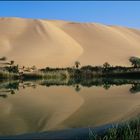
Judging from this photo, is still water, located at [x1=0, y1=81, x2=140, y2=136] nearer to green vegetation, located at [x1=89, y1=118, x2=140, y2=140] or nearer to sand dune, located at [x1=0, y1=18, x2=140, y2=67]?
green vegetation, located at [x1=89, y1=118, x2=140, y2=140]

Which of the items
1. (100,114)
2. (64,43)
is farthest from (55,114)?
(64,43)

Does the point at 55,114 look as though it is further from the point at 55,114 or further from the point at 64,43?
the point at 64,43

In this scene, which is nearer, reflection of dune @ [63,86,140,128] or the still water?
the still water

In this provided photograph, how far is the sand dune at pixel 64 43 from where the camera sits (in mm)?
61906

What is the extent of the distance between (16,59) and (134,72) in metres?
20.4

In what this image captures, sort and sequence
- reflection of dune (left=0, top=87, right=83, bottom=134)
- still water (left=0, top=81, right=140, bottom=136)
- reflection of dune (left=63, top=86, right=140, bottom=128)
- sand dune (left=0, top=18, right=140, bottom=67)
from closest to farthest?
reflection of dune (left=0, top=87, right=83, bottom=134), still water (left=0, top=81, right=140, bottom=136), reflection of dune (left=63, top=86, right=140, bottom=128), sand dune (left=0, top=18, right=140, bottom=67)

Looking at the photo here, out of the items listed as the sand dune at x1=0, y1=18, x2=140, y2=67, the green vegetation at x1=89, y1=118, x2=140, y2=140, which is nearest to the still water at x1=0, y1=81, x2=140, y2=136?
the green vegetation at x1=89, y1=118, x2=140, y2=140

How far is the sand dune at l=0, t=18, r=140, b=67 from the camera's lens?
61906 mm

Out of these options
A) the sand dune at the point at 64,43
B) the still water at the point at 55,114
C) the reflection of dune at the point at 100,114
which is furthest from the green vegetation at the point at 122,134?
the sand dune at the point at 64,43

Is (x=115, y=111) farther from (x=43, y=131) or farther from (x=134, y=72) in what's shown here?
(x=134, y=72)

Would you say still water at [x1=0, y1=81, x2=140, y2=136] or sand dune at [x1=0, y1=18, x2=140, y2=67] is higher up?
sand dune at [x1=0, y1=18, x2=140, y2=67]

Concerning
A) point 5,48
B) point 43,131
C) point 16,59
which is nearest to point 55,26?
point 5,48

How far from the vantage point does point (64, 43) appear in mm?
71750

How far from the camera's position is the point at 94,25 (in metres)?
88.0
